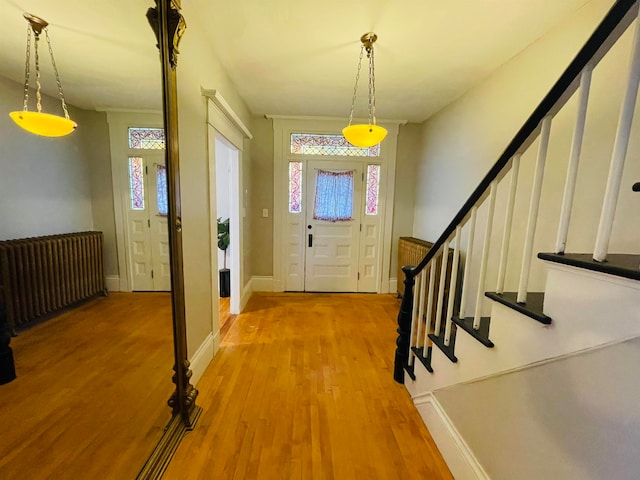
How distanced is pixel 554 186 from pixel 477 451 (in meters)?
1.63

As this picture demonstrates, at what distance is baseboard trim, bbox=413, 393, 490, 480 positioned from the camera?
120 cm

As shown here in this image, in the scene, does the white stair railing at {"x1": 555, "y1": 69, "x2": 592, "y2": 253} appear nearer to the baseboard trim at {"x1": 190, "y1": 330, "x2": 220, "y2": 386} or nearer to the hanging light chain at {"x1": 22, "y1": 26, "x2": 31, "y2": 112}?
the hanging light chain at {"x1": 22, "y1": 26, "x2": 31, "y2": 112}

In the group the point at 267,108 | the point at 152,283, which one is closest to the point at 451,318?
the point at 152,283

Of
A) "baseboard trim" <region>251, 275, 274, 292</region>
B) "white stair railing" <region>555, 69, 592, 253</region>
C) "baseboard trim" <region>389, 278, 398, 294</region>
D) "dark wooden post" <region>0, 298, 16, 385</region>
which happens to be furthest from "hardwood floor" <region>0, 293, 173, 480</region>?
"baseboard trim" <region>389, 278, 398, 294</region>

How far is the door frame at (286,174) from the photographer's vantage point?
3.77 meters

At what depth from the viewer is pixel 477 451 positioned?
118cm

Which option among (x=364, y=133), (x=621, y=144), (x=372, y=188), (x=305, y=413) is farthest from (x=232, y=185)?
(x=621, y=144)

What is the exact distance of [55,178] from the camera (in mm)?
948

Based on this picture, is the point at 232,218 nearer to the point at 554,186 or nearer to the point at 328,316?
the point at 328,316

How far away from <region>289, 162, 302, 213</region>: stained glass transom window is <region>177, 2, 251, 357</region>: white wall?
1763 millimetres

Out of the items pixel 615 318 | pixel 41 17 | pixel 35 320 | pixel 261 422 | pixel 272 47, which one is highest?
pixel 272 47

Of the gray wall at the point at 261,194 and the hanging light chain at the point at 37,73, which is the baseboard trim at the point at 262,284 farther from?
the hanging light chain at the point at 37,73

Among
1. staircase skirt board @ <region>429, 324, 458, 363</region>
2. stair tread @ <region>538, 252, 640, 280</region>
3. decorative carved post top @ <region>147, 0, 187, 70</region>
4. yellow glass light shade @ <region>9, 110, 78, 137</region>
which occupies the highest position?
decorative carved post top @ <region>147, 0, 187, 70</region>

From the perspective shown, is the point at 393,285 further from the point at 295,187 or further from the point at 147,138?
the point at 147,138
